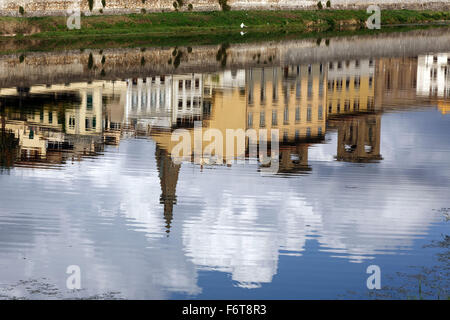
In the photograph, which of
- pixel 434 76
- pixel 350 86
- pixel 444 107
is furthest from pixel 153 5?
pixel 444 107

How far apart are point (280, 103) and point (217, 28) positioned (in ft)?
86.2

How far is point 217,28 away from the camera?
102500 millimetres

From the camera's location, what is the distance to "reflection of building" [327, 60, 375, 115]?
6600 centimetres

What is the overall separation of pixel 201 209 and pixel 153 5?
7435 cm

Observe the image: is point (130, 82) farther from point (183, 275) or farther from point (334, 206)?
point (183, 275)

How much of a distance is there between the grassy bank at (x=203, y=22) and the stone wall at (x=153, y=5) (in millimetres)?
1776

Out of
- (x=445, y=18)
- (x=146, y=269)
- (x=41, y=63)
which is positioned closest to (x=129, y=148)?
(x=146, y=269)

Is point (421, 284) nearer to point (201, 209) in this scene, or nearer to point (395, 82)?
point (201, 209)

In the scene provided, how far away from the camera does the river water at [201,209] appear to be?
22.7m

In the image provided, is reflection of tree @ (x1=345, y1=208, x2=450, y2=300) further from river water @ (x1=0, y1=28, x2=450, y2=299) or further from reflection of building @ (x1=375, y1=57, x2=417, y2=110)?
reflection of building @ (x1=375, y1=57, x2=417, y2=110)

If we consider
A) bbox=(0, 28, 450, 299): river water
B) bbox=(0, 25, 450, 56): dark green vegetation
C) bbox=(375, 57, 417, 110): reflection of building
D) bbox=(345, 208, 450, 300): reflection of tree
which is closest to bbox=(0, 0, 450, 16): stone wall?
bbox=(0, 25, 450, 56): dark green vegetation

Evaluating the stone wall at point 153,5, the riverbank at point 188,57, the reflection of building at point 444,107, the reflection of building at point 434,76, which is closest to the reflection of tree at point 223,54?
the riverbank at point 188,57

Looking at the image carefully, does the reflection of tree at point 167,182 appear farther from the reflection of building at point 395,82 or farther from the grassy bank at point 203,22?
the grassy bank at point 203,22

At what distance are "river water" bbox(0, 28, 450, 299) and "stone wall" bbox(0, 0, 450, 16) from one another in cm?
3417
